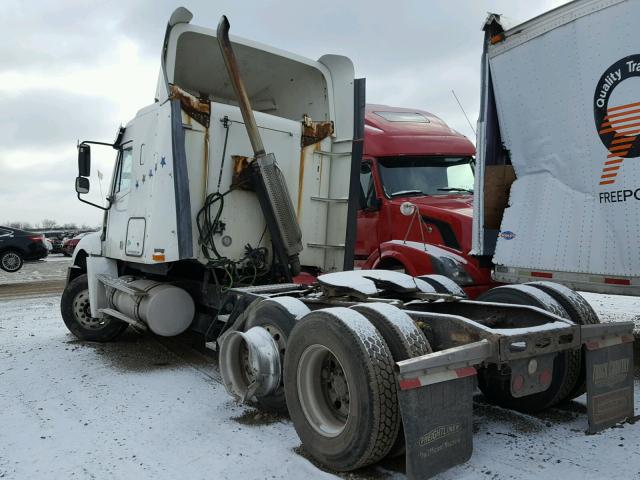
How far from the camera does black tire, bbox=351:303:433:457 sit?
121 inches

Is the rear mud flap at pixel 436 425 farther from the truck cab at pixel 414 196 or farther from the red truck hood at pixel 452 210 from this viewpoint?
the red truck hood at pixel 452 210

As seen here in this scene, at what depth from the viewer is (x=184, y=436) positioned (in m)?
3.86

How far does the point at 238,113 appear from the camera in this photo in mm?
5969

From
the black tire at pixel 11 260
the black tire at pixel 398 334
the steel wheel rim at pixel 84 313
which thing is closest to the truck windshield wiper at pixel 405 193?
the steel wheel rim at pixel 84 313

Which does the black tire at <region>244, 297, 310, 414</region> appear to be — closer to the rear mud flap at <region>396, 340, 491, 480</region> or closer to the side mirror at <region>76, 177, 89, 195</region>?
the rear mud flap at <region>396, 340, 491, 480</region>

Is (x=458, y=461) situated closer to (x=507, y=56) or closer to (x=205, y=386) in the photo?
(x=205, y=386)

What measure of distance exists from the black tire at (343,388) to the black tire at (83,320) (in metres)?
4.15

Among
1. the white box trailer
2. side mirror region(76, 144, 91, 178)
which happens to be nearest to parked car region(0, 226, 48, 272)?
side mirror region(76, 144, 91, 178)

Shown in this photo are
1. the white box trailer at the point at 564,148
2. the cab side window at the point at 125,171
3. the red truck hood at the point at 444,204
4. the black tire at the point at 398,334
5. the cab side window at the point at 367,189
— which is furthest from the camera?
the cab side window at the point at 367,189

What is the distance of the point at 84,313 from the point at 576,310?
580cm

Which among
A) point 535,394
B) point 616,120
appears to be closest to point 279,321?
point 535,394

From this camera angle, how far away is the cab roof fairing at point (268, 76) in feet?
20.3

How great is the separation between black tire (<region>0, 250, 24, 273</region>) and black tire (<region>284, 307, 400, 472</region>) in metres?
17.4

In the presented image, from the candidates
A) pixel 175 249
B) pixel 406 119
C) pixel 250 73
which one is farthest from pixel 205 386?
pixel 406 119
